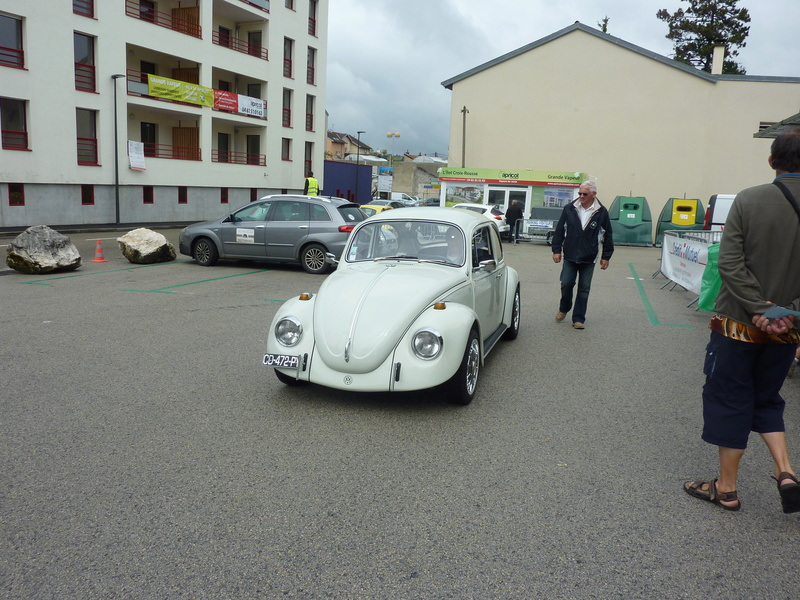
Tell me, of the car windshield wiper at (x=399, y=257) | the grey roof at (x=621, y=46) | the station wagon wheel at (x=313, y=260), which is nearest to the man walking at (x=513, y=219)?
the grey roof at (x=621, y=46)

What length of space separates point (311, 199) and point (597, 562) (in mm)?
11510

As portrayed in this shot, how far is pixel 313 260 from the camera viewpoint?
1364 centimetres

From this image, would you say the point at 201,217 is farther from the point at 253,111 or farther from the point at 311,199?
the point at 311,199

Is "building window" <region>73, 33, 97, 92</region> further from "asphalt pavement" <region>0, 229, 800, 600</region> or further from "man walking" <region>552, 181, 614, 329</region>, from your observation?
"man walking" <region>552, 181, 614, 329</region>

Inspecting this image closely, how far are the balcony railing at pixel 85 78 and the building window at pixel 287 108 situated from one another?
41.4 ft

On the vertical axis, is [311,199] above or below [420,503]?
above

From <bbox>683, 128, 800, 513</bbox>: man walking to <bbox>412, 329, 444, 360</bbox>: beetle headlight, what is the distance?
75.5 inches

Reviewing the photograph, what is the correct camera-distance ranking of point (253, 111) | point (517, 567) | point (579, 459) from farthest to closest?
point (253, 111), point (579, 459), point (517, 567)

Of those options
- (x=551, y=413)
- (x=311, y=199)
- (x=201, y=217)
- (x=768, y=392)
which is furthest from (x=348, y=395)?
(x=201, y=217)

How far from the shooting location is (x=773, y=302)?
131 inches

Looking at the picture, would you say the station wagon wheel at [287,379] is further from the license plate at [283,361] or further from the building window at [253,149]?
the building window at [253,149]

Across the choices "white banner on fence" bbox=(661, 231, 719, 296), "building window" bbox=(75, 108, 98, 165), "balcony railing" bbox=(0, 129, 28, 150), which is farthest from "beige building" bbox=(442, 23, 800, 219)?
"balcony railing" bbox=(0, 129, 28, 150)

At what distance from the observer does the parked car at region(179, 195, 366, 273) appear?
13.5 m

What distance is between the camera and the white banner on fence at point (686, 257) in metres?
11.2
